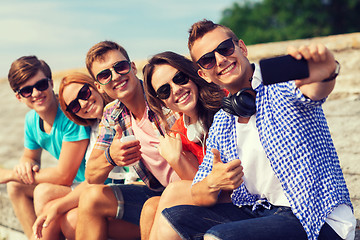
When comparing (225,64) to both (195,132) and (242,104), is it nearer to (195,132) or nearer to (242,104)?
(242,104)

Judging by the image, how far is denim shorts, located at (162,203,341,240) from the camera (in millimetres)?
2084

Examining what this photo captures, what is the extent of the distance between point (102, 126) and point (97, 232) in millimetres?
710

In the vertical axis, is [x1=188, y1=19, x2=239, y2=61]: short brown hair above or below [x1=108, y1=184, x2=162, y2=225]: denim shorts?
above

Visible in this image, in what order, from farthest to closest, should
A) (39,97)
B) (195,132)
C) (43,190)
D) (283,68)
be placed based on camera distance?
(39,97) → (43,190) → (195,132) → (283,68)

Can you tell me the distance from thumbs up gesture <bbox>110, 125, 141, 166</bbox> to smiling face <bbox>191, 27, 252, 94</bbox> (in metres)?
0.72

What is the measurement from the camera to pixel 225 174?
88.6 inches

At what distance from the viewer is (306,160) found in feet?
6.88

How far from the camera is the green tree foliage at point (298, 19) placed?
19.8m

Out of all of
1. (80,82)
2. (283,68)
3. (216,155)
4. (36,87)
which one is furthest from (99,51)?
(283,68)

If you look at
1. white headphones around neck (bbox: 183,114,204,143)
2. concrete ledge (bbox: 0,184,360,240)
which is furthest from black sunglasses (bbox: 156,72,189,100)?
concrete ledge (bbox: 0,184,360,240)

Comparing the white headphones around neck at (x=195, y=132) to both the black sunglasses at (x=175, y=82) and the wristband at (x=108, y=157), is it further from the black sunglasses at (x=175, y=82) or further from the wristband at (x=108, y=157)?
the wristband at (x=108, y=157)

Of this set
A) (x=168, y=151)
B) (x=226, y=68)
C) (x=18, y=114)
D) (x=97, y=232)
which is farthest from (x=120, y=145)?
(x=18, y=114)

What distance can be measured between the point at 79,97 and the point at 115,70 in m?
0.47

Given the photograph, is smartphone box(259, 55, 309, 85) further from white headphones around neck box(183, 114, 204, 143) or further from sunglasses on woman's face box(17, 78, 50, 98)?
sunglasses on woman's face box(17, 78, 50, 98)
